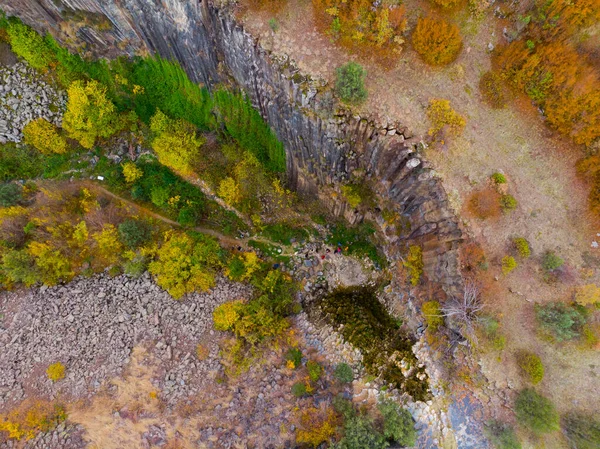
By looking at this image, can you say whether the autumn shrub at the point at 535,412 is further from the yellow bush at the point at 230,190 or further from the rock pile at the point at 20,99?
the rock pile at the point at 20,99

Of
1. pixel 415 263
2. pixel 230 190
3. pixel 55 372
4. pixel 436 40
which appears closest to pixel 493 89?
pixel 436 40

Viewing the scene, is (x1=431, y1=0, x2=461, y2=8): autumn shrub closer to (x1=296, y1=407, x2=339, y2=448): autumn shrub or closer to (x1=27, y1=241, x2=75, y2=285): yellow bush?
(x1=296, y1=407, x2=339, y2=448): autumn shrub

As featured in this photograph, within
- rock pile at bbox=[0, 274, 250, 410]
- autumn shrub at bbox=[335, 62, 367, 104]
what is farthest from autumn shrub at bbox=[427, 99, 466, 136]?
rock pile at bbox=[0, 274, 250, 410]

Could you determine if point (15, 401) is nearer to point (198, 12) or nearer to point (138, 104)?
point (138, 104)

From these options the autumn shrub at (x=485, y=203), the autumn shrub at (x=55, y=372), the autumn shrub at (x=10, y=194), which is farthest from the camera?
the autumn shrub at (x=10, y=194)

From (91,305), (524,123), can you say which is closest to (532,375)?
(524,123)

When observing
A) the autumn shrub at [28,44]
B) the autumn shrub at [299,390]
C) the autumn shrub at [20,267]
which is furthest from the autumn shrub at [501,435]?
the autumn shrub at [28,44]
